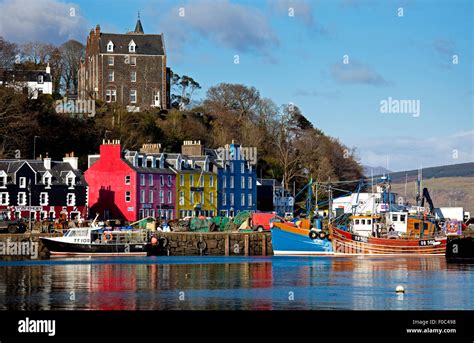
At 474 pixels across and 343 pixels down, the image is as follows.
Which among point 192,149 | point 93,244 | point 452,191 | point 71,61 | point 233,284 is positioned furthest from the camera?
point 452,191

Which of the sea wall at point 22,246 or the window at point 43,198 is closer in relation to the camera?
the sea wall at point 22,246

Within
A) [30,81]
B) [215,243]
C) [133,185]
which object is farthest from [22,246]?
[30,81]

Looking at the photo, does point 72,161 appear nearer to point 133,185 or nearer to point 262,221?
point 133,185

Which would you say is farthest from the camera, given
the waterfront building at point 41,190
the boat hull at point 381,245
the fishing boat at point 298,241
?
the waterfront building at point 41,190

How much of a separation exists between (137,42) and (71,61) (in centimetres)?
1890

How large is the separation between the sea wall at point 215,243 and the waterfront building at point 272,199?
31.4m

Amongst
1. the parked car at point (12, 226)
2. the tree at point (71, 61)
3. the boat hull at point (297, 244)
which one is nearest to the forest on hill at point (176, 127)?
the tree at point (71, 61)

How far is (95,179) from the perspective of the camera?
96.6 m

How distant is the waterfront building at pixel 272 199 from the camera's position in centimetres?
11731

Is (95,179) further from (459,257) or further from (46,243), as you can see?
(459,257)

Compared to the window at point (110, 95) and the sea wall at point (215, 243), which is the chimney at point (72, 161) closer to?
the sea wall at point (215, 243)

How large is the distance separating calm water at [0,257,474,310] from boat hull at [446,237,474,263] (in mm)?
7082

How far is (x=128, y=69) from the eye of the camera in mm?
127375

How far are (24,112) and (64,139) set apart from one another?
5762 mm
